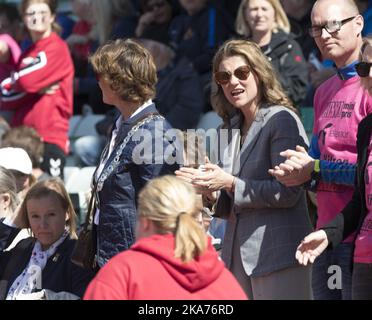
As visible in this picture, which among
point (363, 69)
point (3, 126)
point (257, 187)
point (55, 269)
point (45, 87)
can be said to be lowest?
point (55, 269)

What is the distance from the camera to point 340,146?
512cm

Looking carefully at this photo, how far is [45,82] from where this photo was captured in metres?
8.62

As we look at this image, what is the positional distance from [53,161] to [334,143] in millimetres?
3763

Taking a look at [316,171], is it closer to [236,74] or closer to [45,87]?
[236,74]

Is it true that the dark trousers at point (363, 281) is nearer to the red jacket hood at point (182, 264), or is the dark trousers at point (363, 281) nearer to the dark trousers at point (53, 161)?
the red jacket hood at point (182, 264)

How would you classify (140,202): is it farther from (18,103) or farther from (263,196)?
(18,103)

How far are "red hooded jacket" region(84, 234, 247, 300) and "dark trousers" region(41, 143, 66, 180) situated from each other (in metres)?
4.53

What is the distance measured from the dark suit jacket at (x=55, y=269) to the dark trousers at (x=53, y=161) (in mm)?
2476

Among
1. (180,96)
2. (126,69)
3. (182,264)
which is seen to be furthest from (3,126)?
(182,264)

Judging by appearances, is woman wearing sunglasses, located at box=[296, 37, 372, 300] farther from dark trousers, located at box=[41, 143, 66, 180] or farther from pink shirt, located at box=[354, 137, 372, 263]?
dark trousers, located at box=[41, 143, 66, 180]

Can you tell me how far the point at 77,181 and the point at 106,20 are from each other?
7.30ft

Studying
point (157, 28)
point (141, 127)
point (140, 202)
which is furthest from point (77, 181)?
point (140, 202)

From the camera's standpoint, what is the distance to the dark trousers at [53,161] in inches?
332

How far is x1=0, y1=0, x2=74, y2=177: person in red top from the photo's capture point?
8.59m
